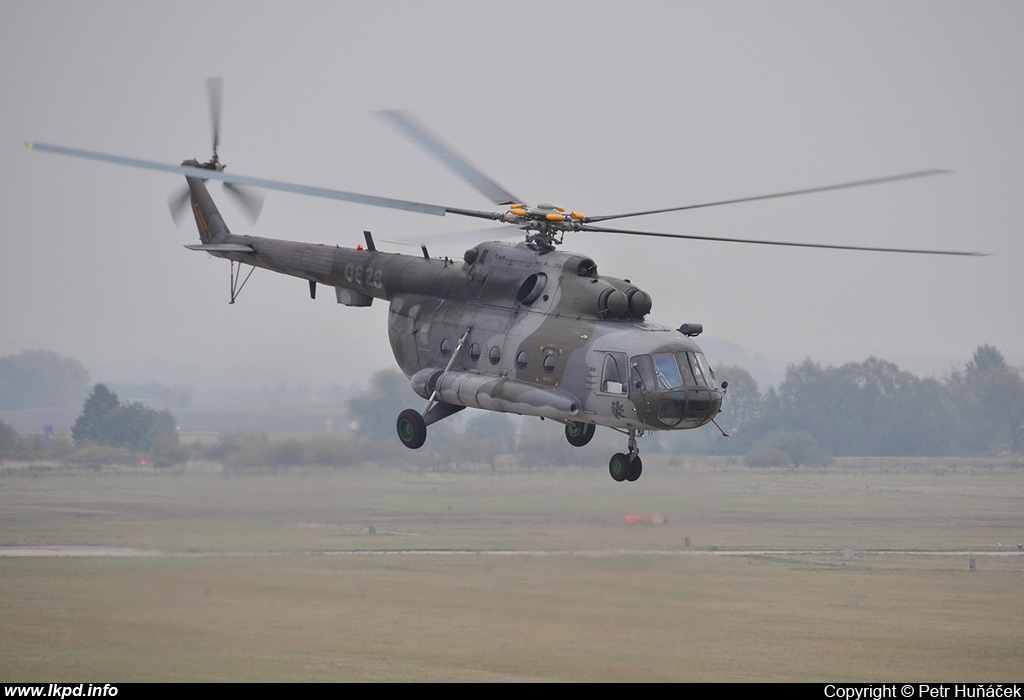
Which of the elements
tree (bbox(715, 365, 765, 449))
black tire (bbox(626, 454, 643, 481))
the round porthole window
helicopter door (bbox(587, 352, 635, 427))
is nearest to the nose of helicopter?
helicopter door (bbox(587, 352, 635, 427))

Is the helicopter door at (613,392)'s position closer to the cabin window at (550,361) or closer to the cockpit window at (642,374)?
the cockpit window at (642,374)

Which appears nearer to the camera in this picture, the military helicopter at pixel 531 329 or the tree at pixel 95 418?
the military helicopter at pixel 531 329

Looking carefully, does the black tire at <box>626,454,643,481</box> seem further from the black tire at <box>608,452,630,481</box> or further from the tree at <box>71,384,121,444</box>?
the tree at <box>71,384,121,444</box>

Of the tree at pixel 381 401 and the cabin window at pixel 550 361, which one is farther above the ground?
the tree at pixel 381 401

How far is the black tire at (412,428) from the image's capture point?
91.3ft

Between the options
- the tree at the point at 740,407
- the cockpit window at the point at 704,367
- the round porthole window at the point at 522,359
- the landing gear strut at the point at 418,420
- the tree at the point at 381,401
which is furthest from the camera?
the tree at the point at 740,407

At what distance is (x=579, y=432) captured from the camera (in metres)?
27.3

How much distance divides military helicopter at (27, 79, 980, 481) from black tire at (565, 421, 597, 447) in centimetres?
3

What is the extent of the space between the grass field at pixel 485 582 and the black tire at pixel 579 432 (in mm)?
4029

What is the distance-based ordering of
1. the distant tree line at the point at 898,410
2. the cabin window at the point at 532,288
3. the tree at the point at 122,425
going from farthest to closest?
the distant tree line at the point at 898,410 < the tree at the point at 122,425 < the cabin window at the point at 532,288

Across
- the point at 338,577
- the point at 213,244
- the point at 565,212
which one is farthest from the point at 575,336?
the point at 338,577

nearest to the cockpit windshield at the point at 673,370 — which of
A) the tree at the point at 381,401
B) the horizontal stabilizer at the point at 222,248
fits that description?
the horizontal stabilizer at the point at 222,248

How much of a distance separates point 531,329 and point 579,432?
2.42 m

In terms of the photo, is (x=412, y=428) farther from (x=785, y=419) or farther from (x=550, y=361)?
(x=785, y=419)
